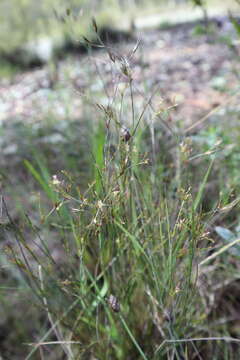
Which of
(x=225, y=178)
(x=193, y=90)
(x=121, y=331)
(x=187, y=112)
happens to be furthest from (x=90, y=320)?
(x=193, y=90)

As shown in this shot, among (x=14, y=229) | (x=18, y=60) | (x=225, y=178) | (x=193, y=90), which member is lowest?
(x=18, y=60)

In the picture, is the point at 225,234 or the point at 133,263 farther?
the point at 133,263

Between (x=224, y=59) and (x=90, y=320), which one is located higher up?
(x=90, y=320)

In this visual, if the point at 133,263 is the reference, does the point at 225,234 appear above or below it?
above

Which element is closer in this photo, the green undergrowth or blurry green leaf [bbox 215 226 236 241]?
the green undergrowth

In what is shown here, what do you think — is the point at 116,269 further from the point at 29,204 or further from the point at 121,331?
the point at 29,204

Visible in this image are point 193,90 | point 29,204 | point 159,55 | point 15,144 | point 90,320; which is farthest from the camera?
point 159,55

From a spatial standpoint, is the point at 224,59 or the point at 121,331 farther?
the point at 224,59

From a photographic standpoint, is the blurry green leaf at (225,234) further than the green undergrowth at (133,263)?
Yes
